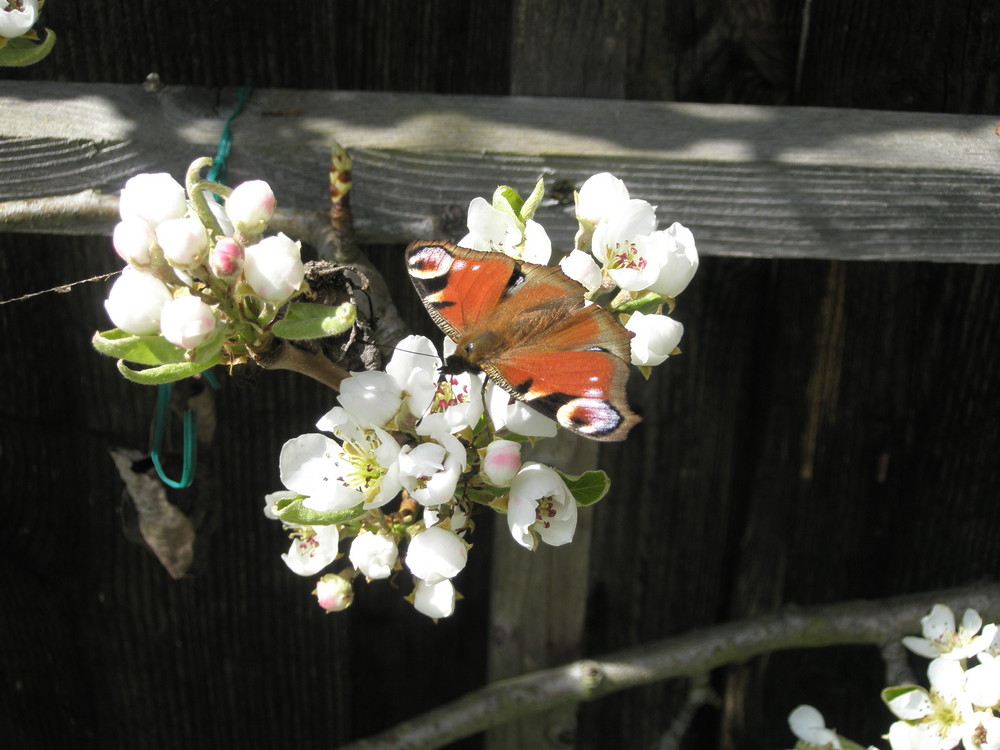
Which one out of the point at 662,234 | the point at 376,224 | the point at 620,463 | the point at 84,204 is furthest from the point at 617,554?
the point at 84,204

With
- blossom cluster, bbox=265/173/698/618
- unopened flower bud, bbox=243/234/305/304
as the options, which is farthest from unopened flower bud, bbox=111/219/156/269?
blossom cluster, bbox=265/173/698/618

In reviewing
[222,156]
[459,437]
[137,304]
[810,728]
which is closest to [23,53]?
[222,156]

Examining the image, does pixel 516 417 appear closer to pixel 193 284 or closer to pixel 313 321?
pixel 313 321

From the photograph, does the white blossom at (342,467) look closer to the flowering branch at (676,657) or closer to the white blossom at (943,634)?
the flowering branch at (676,657)

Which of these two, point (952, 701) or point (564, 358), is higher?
point (564, 358)

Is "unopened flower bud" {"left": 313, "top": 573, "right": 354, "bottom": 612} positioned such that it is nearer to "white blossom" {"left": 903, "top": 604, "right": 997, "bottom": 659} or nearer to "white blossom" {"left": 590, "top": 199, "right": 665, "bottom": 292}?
"white blossom" {"left": 590, "top": 199, "right": 665, "bottom": 292}

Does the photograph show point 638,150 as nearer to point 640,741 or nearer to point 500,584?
point 500,584

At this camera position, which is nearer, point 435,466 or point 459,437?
point 435,466
